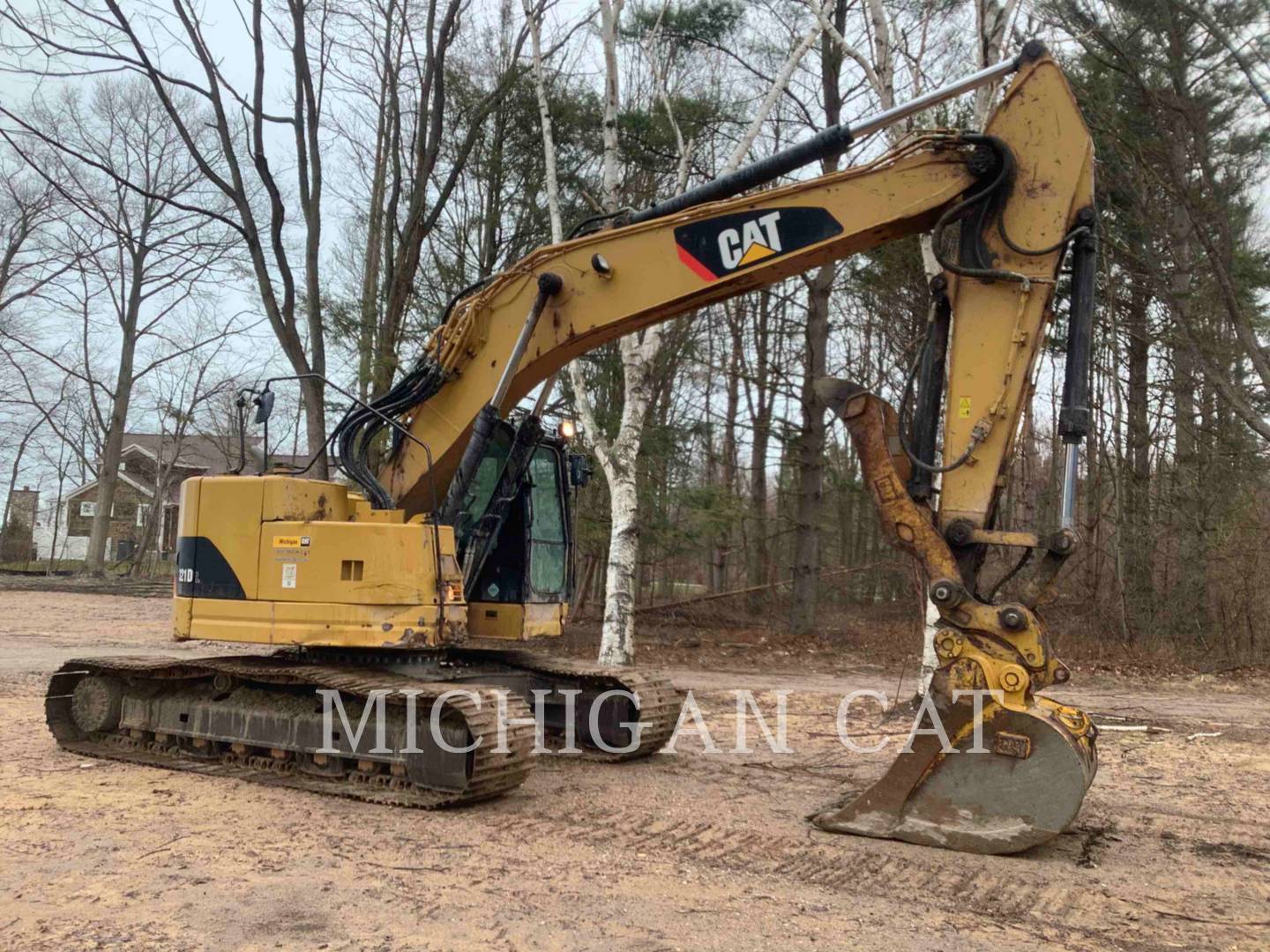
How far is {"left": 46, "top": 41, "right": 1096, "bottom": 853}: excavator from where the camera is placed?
5.83 meters

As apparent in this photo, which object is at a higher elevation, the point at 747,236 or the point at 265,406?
the point at 747,236

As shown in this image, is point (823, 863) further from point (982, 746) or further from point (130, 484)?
point (130, 484)

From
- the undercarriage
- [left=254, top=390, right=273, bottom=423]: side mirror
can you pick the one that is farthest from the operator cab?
[left=254, top=390, right=273, bottom=423]: side mirror

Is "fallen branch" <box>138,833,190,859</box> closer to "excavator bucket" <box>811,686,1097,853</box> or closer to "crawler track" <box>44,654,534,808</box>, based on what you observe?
"crawler track" <box>44,654,534,808</box>

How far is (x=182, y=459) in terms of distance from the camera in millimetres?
58625

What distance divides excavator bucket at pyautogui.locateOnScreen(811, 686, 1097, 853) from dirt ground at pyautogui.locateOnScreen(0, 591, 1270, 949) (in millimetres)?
137

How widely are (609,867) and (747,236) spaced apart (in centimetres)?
367

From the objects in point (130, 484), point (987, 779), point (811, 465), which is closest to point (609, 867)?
point (987, 779)

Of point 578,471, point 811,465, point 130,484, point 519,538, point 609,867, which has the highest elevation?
point 130,484

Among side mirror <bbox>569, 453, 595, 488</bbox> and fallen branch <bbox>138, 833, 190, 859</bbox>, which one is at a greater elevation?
side mirror <bbox>569, 453, 595, 488</bbox>

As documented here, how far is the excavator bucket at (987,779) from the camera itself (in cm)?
552

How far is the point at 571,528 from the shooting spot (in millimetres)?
8461

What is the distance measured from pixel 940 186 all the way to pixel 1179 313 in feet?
41.8

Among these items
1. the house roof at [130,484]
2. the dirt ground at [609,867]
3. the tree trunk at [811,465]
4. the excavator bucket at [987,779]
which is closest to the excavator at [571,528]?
the excavator bucket at [987,779]
